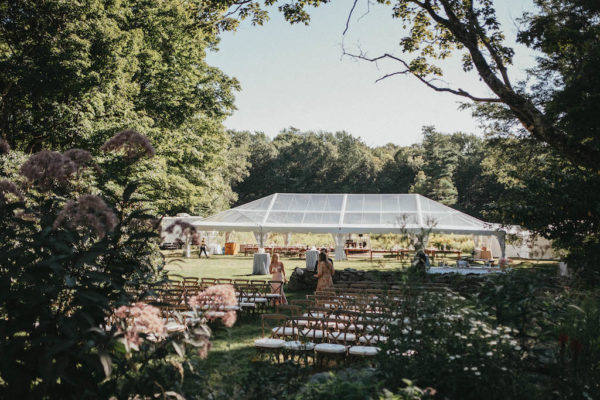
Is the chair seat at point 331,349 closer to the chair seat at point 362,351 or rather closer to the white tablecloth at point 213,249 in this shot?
the chair seat at point 362,351

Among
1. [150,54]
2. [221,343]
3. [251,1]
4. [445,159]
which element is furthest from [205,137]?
[445,159]

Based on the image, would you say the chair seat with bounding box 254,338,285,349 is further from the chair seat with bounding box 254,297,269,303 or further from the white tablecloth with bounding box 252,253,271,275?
the white tablecloth with bounding box 252,253,271,275

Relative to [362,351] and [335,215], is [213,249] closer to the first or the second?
[335,215]

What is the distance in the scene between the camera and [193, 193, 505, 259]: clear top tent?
24.0 m

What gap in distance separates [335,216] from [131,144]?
887 inches

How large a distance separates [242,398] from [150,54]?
58.2ft

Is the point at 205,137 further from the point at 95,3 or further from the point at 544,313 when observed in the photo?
the point at 544,313

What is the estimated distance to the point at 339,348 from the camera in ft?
20.9

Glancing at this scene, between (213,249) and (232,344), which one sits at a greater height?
(213,249)

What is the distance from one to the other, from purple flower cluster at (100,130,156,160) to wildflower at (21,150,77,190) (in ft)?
1.13

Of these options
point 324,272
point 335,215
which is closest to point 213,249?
point 335,215

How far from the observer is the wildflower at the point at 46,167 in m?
2.89

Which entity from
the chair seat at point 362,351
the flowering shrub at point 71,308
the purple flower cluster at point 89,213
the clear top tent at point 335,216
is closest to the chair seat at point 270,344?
the chair seat at point 362,351

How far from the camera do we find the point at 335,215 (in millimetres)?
25641
